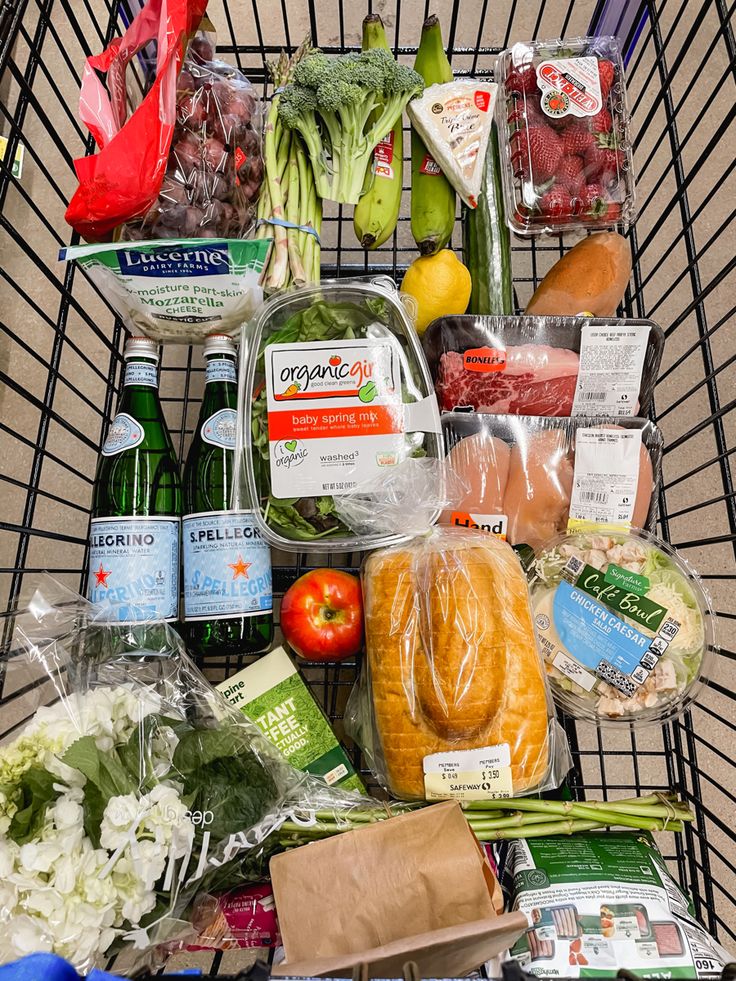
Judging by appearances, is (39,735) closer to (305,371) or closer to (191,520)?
(191,520)

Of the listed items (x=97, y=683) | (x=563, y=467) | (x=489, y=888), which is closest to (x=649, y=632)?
(x=563, y=467)

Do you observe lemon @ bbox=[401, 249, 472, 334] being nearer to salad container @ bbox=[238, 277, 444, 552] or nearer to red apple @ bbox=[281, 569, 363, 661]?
salad container @ bbox=[238, 277, 444, 552]

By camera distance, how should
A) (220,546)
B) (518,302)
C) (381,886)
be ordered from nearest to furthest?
1. (381,886)
2. (220,546)
3. (518,302)

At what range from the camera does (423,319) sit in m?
1.07

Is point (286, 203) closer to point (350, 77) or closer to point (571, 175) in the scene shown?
point (350, 77)

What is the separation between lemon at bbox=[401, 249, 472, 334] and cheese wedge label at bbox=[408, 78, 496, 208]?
140 millimetres

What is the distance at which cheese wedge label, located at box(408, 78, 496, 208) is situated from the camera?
108 centimetres

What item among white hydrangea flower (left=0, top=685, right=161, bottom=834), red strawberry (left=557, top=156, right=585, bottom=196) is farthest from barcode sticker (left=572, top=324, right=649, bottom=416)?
white hydrangea flower (left=0, top=685, right=161, bottom=834)

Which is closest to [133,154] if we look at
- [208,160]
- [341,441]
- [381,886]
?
[208,160]

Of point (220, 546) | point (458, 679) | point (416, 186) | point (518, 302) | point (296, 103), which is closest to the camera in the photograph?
point (458, 679)

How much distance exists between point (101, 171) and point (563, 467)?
77 centimetres

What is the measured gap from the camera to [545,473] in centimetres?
98

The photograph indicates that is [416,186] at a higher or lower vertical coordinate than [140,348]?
higher

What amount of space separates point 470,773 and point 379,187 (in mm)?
888
